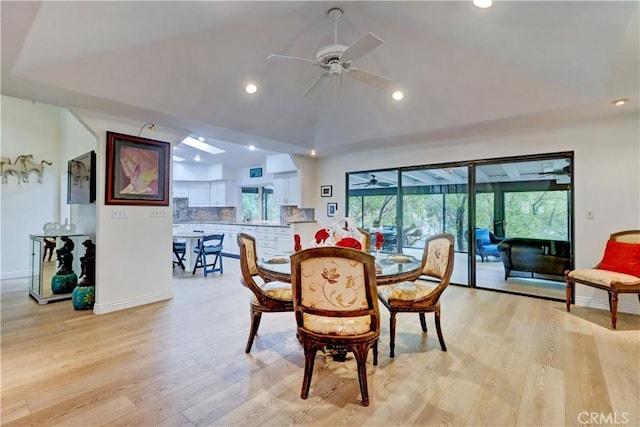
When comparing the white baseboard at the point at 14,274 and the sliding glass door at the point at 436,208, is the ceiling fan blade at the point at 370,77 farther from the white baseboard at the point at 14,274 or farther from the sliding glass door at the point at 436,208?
the white baseboard at the point at 14,274

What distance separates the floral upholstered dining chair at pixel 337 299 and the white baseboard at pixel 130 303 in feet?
9.39

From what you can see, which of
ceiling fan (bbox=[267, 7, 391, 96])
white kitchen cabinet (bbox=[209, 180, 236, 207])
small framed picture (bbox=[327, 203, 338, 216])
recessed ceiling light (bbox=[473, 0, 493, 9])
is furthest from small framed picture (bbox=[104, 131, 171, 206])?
white kitchen cabinet (bbox=[209, 180, 236, 207])

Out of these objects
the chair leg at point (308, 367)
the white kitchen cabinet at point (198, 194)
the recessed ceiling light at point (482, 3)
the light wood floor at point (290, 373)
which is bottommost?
the light wood floor at point (290, 373)

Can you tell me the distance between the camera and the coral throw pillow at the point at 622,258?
11.0 ft

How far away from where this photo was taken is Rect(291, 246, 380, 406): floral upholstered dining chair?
185 centimetres

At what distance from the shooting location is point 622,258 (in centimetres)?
345

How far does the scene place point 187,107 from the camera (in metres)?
3.56

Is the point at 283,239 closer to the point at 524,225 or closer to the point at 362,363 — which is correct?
the point at 524,225

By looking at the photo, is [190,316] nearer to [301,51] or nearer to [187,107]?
[187,107]

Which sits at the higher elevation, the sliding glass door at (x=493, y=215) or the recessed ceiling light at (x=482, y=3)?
the recessed ceiling light at (x=482, y=3)

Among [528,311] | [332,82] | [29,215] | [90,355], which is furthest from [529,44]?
[29,215]

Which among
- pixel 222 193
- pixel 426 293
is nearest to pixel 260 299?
pixel 426 293

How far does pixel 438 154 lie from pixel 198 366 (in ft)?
14.9

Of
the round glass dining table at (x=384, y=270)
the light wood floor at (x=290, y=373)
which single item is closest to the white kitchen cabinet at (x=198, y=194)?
the light wood floor at (x=290, y=373)
